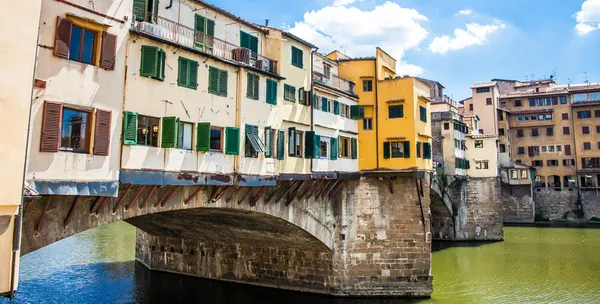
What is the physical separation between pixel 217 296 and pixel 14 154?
18.0m

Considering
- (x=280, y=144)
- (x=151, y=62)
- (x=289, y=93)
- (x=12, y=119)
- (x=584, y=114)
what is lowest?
(x=12, y=119)

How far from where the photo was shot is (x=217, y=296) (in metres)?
24.4

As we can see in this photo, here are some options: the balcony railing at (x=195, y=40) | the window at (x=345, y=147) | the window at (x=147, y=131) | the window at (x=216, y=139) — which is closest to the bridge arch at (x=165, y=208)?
the window at (x=147, y=131)

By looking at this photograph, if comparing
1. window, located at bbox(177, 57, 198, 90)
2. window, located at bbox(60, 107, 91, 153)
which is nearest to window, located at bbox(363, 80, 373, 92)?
window, located at bbox(177, 57, 198, 90)

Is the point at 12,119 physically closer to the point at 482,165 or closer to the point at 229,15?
the point at 229,15

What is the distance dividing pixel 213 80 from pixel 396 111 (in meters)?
13.3

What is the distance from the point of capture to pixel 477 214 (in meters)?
45.1

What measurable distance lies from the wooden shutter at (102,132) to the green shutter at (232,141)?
4.92 metres

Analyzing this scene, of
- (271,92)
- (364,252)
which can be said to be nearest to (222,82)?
(271,92)

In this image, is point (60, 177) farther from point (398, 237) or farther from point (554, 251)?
point (554, 251)

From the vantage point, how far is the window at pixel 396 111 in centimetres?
2509

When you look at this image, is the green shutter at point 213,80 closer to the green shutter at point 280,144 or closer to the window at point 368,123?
the green shutter at point 280,144

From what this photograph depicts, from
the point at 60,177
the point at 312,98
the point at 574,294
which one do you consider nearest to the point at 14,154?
the point at 60,177

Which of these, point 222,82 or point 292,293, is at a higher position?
point 222,82
